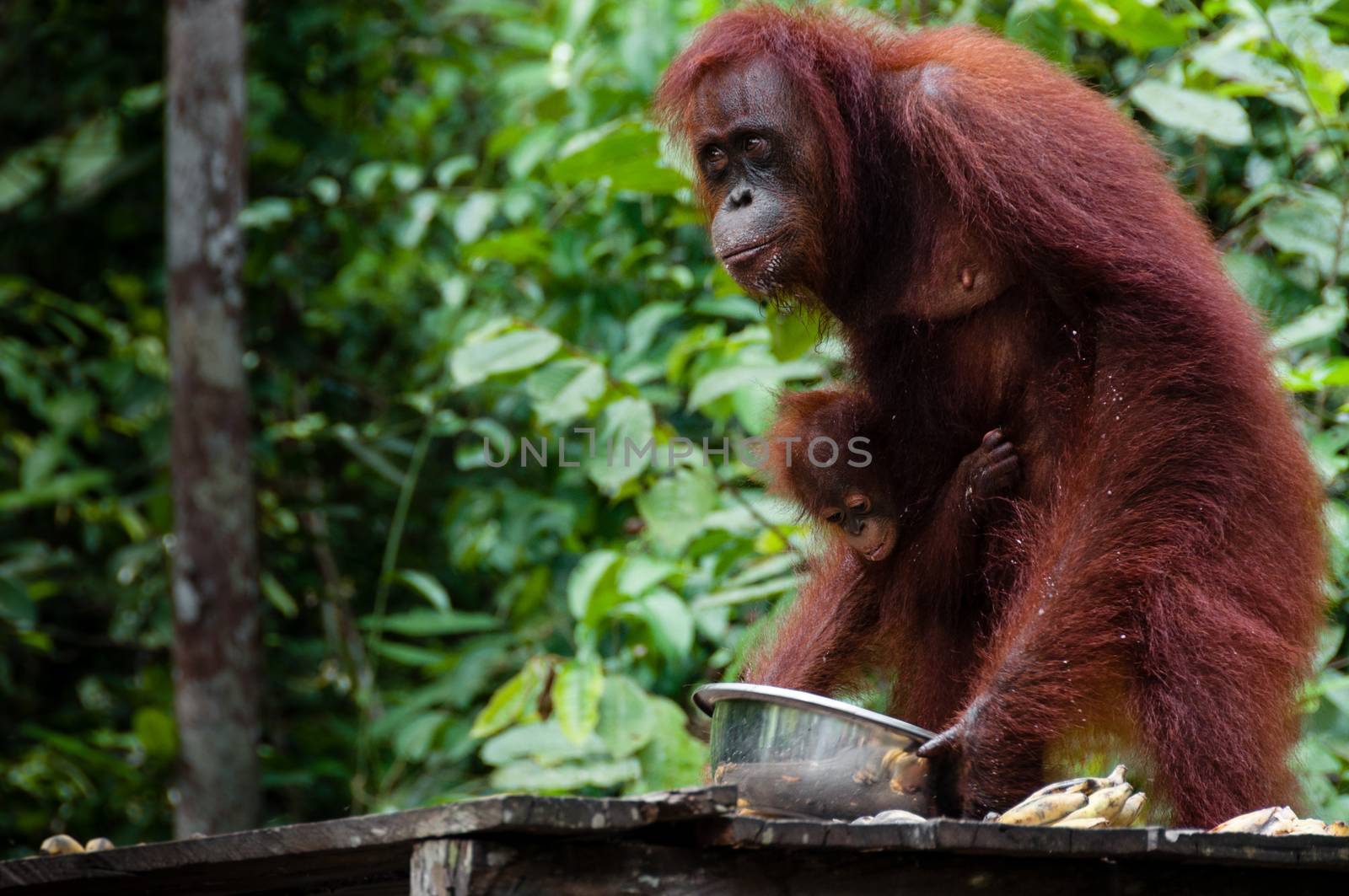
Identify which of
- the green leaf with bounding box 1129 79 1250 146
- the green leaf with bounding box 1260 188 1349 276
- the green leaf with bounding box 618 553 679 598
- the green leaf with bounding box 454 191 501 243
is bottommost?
the green leaf with bounding box 618 553 679 598

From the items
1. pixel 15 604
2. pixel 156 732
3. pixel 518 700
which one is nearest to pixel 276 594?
pixel 156 732

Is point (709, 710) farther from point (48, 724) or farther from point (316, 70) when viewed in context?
point (316, 70)

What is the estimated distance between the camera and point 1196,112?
321cm

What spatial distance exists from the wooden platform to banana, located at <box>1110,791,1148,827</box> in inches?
4.7

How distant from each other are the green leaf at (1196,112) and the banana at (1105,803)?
6.22ft

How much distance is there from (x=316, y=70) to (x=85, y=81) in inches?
32.9

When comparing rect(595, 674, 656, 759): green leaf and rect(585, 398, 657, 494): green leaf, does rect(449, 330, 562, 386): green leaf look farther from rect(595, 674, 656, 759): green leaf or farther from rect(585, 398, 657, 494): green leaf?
rect(595, 674, 656, 759): green leaf

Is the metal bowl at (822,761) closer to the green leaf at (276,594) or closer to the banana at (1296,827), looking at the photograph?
the banana at (1296,827)

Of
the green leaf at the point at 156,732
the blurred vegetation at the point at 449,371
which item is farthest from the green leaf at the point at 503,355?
the green leaf at the point at 156,732

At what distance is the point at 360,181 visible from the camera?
15.8 ft

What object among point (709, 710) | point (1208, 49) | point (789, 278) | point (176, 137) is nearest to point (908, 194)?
point (789, 278)

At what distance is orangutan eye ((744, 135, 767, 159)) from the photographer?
2455 millimetres

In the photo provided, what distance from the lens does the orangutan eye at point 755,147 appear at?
2.46 meters

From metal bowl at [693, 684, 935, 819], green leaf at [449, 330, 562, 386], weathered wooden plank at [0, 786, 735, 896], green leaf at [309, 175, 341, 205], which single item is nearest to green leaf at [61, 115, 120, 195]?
green leaf at [309, 175, 341, 205]
